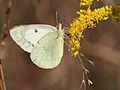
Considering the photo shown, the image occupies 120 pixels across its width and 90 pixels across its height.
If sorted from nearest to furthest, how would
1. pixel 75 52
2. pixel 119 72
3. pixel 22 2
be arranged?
pixel 75 52
pixel 119 72
pixel 22 2

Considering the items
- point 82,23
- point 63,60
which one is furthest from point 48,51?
point 63,60

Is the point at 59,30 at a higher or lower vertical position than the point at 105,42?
higher

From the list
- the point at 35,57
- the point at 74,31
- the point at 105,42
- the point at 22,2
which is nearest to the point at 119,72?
the point at 105,42

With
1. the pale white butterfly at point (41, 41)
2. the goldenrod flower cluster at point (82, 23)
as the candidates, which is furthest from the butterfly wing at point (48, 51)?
the goldenrod flower cluster at point (82, 23)

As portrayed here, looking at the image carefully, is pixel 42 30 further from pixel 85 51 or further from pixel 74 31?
pixel 85 51

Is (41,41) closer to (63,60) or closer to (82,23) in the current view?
(82,23)

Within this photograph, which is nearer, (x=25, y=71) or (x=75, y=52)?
(x=75, y=52)
